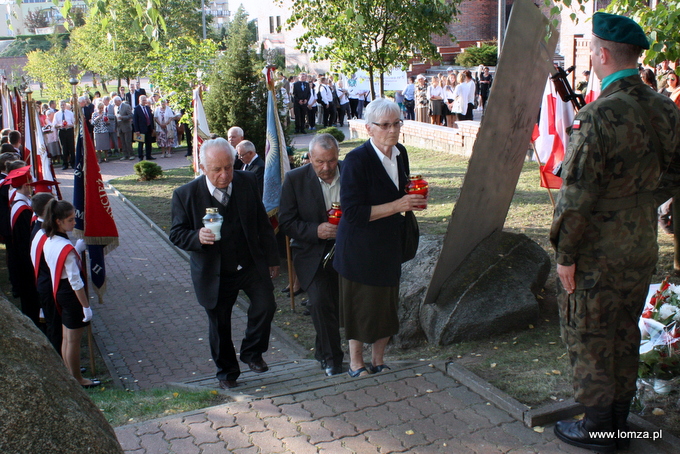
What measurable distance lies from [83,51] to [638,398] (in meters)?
51.6

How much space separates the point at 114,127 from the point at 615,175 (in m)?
22.1

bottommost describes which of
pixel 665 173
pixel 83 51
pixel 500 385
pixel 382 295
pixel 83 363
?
pixel 83 363

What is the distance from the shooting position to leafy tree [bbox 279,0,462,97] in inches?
645

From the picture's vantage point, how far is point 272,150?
9266 mm

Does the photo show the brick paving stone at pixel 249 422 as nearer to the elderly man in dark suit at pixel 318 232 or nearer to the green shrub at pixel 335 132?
the elderly man in dark suit at pixel 318 232

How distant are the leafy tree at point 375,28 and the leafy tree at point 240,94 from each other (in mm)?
3749

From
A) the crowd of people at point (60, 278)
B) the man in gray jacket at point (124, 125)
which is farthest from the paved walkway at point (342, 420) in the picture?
the man in gray jacket at point (124, 125)

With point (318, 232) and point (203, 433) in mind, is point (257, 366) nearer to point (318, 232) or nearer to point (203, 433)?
point (318, 232)

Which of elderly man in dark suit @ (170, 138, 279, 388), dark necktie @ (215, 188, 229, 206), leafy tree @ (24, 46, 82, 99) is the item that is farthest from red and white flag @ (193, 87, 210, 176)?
leafy tree @ (24, 46, 82, 99)

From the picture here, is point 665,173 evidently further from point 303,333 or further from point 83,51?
point 83,51

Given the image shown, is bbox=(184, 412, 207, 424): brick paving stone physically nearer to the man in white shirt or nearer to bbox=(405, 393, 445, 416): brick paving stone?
Result: bbox=(405, 393, 445, 416): brick paving stone

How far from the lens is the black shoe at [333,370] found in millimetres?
5516

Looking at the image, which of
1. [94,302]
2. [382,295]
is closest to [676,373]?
[382,295]

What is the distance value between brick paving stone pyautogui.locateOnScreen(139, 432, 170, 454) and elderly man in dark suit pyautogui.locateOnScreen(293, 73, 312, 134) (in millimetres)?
22999
